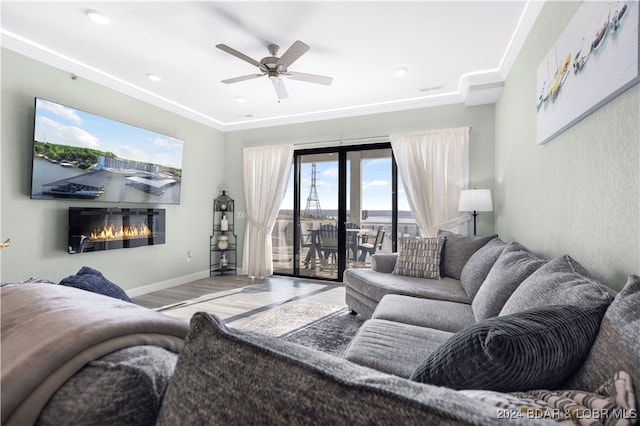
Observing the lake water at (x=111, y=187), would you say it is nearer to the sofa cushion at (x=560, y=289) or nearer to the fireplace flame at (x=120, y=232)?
the fireplace flame at (x=120, y=232)

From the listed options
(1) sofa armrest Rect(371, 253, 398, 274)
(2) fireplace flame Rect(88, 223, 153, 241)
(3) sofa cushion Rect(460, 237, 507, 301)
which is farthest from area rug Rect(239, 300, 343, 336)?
(2) fireplace flame Rect(88, 223, 153, 241)

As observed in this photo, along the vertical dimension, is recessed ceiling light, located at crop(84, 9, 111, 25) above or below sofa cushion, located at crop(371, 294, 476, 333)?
above

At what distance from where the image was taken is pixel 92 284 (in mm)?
1197

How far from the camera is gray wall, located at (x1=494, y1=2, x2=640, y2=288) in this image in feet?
3.87

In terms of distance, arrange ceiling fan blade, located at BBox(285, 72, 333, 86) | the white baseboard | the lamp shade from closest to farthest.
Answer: ceiling fan blade, located at BBox(285, 72, 333, 86)
the lamp shade
the white baseboard

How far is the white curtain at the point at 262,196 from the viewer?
196 inches

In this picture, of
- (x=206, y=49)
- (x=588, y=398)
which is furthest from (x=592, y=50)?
(x=206, y=49)

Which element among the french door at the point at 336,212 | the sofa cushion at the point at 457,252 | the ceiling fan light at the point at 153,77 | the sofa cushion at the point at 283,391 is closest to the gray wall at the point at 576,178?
the sofa cushion at the point at 457,252

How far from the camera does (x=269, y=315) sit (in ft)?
10.5

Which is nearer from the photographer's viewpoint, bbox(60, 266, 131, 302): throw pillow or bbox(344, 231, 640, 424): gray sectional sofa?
bbox(344, 231, 640, 424): gray sectional sofa

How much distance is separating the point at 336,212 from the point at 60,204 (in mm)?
3433

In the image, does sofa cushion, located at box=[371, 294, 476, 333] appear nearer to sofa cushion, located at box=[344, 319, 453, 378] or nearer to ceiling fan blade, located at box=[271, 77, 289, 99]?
sofa cushion, located at box=[344, 319, 453, 378]

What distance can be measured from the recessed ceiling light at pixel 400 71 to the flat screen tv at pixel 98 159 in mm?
3142

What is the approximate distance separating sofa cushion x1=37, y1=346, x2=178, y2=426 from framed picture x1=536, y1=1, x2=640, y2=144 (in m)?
1.70
